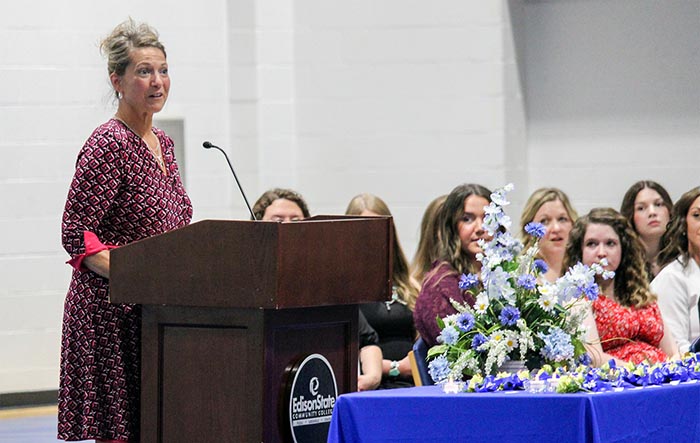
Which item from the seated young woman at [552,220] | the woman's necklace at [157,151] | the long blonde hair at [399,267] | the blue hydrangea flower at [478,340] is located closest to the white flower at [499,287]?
the blue hydrangea flower at [478,340]

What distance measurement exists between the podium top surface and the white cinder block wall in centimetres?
478

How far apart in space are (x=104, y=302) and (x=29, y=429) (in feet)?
11.9

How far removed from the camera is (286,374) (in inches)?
126

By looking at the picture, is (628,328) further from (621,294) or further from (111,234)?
(111,234)

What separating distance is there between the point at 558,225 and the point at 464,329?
274cm

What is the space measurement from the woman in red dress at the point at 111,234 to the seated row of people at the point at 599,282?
4.15 feet

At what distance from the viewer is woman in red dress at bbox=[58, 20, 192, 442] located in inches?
132

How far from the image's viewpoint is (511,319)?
327 cm

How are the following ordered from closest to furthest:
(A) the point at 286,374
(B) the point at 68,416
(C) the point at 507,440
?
(C) the point at 507,440 < (A) the point at 286,374 < (B) the point at 68,416

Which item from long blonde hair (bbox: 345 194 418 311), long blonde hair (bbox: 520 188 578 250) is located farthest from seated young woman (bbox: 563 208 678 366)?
long blonde hair (bbox: 520 188 578 250)

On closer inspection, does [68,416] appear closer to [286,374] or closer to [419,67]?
[286,374]

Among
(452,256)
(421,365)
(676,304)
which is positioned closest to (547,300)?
(421,365)

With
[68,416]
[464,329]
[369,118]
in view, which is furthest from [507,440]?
[369,118]

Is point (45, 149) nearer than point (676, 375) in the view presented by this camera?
No
